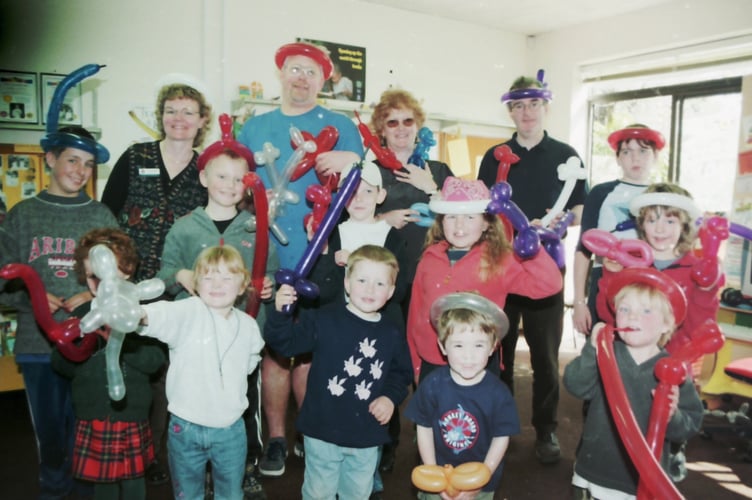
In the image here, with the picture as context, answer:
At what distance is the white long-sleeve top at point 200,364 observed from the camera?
1.88 m

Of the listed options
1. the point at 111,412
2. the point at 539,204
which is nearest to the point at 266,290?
the point at 111,412

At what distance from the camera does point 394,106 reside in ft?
9.02

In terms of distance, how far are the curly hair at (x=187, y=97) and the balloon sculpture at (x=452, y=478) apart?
175 cm

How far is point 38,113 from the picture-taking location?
4.26 m

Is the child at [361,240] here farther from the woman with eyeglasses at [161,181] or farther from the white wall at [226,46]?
the white wall at [226,46]

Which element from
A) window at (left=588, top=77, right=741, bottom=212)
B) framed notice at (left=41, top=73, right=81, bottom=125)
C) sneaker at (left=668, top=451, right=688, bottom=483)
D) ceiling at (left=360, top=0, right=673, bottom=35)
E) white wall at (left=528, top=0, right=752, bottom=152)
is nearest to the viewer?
sneaker at (left=668, top=451, right=688, bottom=483)

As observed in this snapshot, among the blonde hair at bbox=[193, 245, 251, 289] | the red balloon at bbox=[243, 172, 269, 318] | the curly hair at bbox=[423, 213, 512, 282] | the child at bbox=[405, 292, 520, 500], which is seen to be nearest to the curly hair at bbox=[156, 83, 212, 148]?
the red balloon at bbox=[243, 172, 269, 318]

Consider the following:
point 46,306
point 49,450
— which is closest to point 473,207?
point 46,306

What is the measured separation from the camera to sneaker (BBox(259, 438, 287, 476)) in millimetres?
2730

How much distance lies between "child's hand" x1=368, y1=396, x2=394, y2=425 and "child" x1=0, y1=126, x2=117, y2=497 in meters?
1.22

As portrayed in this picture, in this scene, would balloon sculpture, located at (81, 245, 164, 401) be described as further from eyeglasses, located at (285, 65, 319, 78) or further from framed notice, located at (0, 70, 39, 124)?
framed notice, located at (0, 70, 39, 124)

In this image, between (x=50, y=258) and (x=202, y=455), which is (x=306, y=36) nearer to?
(x=50, y=258)

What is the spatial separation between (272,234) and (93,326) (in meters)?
0.98

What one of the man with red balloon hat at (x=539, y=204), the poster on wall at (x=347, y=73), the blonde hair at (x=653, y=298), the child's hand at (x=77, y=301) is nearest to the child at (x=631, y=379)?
the blonde hair at (x=653, y=298)
